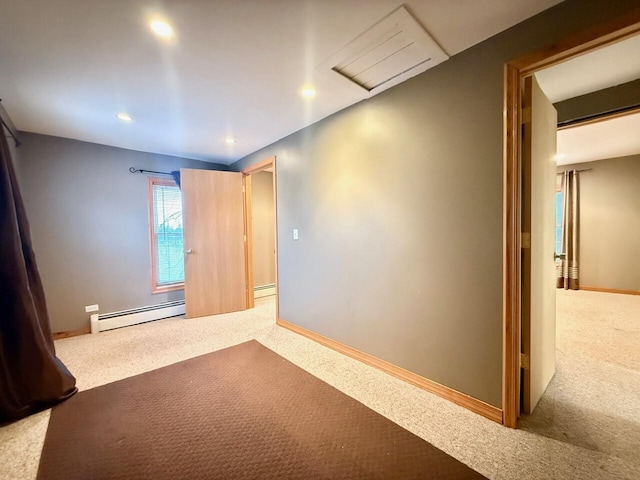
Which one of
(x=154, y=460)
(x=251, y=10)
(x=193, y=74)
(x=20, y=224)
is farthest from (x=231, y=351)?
→ (x=251, y=10)

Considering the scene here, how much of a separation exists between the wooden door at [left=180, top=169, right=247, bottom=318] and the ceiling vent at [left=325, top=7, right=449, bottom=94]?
256cm

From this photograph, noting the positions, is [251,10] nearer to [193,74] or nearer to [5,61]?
[193,74]

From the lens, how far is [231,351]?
2.55m

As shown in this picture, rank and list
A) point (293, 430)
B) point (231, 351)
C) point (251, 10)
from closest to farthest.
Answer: point (251, 10)
point (293, 430)
point (231, 351)

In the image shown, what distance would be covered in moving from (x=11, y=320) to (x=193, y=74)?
2054 mm

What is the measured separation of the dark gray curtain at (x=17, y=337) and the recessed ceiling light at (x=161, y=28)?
131 cm

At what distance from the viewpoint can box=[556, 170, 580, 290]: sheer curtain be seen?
4883mm

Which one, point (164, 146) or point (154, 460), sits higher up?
point (164, 146)

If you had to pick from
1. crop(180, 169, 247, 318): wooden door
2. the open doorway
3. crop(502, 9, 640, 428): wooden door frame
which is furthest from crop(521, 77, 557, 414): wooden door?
crop(180, 169, 247, 318): wooden door

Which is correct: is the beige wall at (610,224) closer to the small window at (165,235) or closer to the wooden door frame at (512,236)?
the wooden door frame at (512,236)

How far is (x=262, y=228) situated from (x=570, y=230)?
19.5 ft

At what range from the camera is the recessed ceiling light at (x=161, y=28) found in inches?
54.5

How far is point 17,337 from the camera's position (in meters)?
1.70

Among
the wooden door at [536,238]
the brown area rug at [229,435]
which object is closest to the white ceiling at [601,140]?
the wooden door at [536,238]
